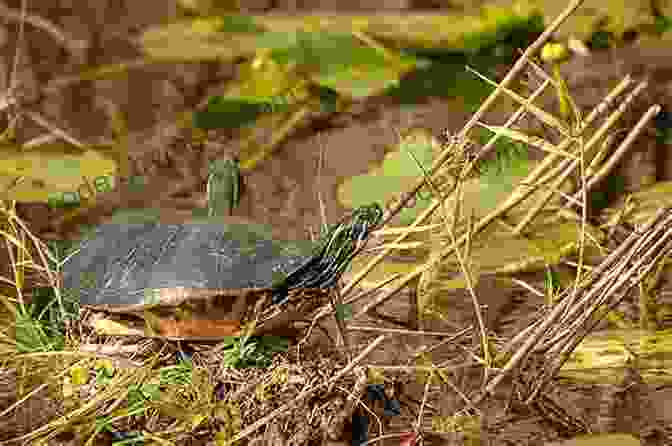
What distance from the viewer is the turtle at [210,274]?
158 centimetres

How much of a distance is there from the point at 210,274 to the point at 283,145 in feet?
4.84

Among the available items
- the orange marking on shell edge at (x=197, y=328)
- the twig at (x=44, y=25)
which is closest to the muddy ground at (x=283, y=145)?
the twig at (x=44, y=25)

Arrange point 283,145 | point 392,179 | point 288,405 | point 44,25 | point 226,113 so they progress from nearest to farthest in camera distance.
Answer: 1. point 288,405
2. point 392,179
3. point 283,145
4. point 226,113
5. point 44,25

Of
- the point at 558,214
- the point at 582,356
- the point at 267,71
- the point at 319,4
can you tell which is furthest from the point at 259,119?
the point at 582,356

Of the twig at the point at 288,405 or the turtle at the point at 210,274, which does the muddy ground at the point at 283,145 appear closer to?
the turtle at the point at 210,274

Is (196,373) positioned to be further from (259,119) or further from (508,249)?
(259,119)

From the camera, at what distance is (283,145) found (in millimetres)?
3031

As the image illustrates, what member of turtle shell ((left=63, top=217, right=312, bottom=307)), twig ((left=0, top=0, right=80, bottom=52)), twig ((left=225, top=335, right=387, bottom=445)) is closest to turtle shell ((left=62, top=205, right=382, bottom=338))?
turtle shell ((left=63, top=217, right=312, bottom=307))

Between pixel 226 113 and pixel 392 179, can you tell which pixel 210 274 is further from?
pixel 226 113

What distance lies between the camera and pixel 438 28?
11.5 ft

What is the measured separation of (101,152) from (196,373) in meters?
1.41

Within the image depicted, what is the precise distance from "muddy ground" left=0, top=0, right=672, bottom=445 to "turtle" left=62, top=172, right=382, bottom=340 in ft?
0.28

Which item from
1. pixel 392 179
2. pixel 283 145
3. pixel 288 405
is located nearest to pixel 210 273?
pixel 288 405

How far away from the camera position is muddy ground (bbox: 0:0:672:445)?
1.88 metres
